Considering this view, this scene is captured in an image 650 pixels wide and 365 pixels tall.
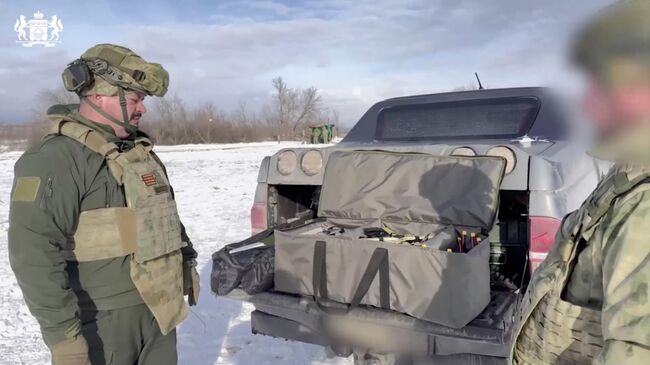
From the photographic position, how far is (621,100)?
3.21ft

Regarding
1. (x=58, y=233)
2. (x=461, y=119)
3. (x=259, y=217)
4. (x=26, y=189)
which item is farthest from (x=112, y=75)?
(x=461, y=119)

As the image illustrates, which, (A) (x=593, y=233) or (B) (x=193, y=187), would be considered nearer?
(A) (x=593, y=233)

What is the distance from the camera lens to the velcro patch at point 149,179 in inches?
91.4

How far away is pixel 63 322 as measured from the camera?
1.91 meters

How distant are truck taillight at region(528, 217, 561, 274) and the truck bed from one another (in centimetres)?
28

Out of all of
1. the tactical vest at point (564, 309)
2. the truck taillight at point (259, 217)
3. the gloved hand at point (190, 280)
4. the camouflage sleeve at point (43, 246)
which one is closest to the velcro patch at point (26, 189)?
the camouflage sleeve at point (43, 246)

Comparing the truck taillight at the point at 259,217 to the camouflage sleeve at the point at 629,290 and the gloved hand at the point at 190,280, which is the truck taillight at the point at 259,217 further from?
the camouflage sleeve at the point at 629,290

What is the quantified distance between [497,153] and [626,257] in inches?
69.1

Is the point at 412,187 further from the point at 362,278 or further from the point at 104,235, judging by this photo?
the point at 104,235

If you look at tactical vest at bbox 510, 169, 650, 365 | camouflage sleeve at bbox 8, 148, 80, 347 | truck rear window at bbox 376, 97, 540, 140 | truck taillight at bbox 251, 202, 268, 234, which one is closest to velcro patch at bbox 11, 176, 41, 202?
camouflage sleeve at bbox 8, 148, 80, 347

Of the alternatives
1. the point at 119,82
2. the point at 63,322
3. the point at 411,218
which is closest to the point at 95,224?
the point at 63,322

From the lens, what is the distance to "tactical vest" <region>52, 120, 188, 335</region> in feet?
7.00

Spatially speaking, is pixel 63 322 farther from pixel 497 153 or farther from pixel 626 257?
pixel 497 153

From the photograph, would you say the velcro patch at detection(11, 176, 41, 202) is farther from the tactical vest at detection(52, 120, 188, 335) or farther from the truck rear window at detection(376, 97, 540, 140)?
the truck rear window at detection(376, 97, 540, 140)
